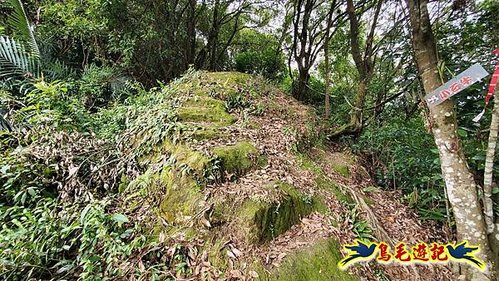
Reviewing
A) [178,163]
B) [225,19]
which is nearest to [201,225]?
[178,163]

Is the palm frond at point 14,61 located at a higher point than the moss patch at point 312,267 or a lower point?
higher

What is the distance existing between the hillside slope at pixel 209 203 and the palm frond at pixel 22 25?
2.60 m

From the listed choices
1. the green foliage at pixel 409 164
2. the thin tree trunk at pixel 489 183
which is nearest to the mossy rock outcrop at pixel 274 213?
the thin tree trunk at pixel 489 183

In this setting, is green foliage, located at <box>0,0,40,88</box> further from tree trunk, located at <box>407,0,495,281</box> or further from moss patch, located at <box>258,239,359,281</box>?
tree trunk, located at <box>407,0,495,281</box>

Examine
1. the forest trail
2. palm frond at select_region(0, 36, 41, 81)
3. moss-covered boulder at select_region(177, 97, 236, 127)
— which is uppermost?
palm frond at select_region(0, 36, 41, 81)

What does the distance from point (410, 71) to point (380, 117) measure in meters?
1.61

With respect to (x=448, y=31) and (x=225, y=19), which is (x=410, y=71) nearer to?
(x=448, y=31)

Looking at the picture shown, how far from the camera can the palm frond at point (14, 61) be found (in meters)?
4.55

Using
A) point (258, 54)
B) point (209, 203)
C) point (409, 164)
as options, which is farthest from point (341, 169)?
point (258, 54)

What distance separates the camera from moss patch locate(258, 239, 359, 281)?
2016mm

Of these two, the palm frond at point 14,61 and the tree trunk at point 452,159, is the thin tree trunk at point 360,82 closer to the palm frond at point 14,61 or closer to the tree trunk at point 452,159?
the tree trunk at point 452,159

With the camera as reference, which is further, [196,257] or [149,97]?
[149,97]

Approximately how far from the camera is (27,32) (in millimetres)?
4945

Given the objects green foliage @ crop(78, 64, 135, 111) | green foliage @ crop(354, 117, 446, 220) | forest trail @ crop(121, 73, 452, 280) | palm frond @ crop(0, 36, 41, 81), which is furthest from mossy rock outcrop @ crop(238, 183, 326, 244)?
palm frond @ crop(0, 36, 41, 81)
